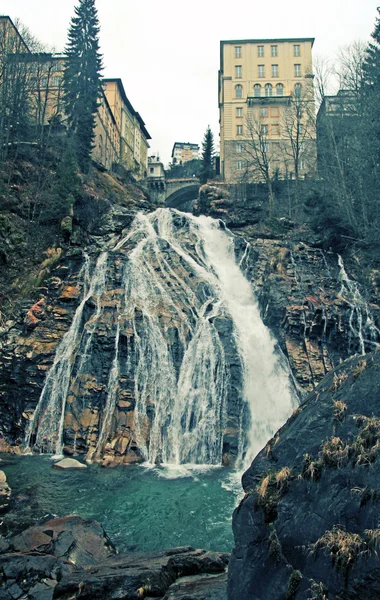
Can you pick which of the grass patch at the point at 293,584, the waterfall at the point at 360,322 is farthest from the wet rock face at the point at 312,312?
the grass patch at the point at 293,584

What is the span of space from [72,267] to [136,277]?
3.49 meters

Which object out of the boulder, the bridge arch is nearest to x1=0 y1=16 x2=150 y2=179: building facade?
the bridge arch

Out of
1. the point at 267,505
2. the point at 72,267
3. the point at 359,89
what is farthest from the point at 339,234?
the point at 267,505

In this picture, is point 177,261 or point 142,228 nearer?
point 177,261

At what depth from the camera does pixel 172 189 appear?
5491 centimetres

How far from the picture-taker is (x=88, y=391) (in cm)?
1574

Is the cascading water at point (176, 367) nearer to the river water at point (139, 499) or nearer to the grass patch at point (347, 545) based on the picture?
the river water at point (139, 499)

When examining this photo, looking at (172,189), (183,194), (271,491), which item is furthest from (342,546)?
(183,194)

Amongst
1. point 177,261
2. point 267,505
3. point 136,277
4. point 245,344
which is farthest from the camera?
point 177,261

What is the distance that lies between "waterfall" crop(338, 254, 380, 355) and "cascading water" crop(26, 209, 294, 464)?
4.09 meters

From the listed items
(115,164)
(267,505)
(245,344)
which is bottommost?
(267,505)

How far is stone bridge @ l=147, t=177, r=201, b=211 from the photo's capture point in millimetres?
54438

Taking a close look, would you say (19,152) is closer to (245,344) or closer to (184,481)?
(245,344)

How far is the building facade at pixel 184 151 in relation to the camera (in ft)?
423
